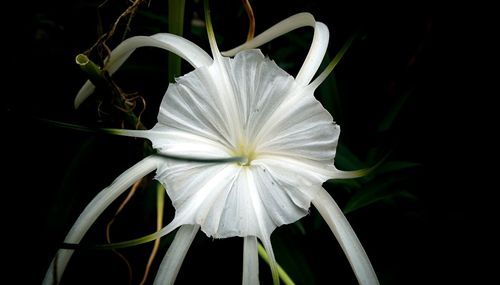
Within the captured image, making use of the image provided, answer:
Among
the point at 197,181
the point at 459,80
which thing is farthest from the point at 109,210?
the point at 459,80

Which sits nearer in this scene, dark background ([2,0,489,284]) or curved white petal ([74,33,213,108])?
curved white petal ([74,33,213,108])

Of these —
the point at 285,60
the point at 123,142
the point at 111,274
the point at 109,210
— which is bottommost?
the point at 111,274

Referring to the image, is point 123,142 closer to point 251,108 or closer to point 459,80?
point 251,108

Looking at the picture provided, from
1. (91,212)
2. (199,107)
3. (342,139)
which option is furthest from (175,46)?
(342,139)

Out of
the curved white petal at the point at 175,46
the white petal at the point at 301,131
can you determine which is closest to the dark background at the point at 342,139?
the curved white petal at the point at 175,46

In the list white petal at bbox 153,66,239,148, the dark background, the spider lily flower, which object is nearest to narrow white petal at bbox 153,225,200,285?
the spider lily flower

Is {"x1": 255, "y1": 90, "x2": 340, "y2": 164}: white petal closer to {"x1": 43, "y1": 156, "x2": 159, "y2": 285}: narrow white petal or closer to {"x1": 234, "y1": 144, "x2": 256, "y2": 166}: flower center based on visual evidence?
{"x1": 234, "y1": 144, "x2": 256, "y2": 166}: flower center

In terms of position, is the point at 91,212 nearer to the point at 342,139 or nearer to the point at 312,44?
the point at 312,44
